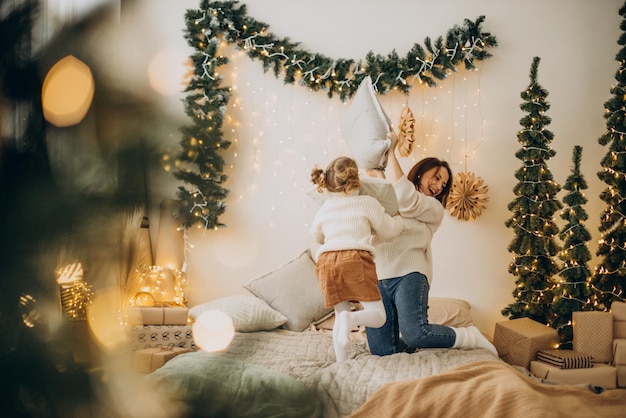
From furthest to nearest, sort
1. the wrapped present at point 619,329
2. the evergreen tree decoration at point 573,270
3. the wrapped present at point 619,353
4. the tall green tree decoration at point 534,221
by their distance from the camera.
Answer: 1. the tall green tree decoration at point 534,221
2. the evergreen tree decoration at point 573,270
3. the wrapped present at point 619,329
4. the wrapped present at point 619,353

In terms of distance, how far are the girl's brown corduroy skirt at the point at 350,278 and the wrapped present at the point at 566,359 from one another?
121cm

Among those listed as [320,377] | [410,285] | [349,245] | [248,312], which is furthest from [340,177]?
[248,312]

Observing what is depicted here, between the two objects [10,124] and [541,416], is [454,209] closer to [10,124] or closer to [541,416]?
[541,416]

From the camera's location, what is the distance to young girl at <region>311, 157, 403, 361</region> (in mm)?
2596

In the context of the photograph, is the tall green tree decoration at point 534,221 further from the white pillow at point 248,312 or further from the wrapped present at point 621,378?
the white pillow at point 248,312

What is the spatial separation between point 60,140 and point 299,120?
162 inches

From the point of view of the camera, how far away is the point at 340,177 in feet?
8.92

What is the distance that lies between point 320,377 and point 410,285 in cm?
90

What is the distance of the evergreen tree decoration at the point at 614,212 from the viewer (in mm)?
3488

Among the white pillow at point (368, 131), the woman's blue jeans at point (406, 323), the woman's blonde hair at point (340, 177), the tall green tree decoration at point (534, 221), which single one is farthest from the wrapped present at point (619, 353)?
the woman's blonde hair at point (340, 177)

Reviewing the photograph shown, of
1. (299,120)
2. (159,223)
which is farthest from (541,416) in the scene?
(299,120)

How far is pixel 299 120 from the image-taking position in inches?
171

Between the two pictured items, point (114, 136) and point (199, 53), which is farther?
point (199, 53)

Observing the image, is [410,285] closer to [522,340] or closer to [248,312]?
[522,340]
